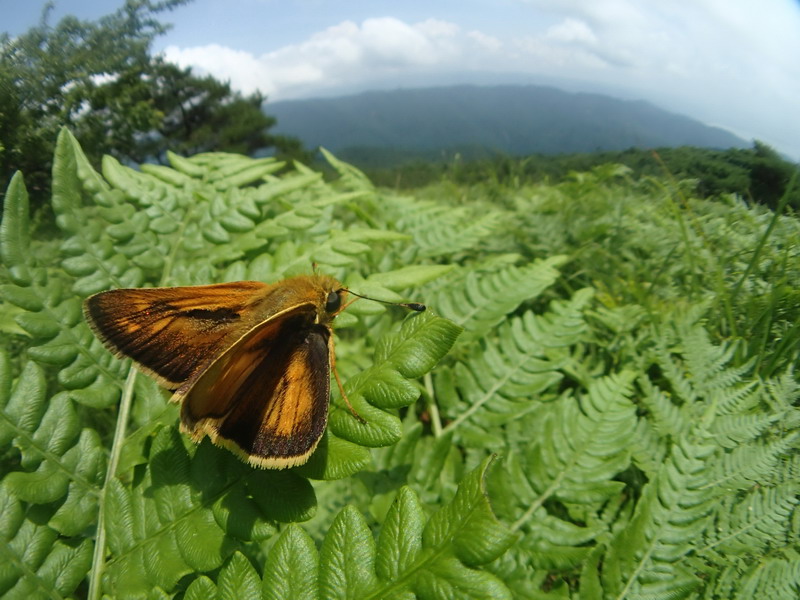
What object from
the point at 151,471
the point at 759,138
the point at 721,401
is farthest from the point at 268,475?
the point at 759,138

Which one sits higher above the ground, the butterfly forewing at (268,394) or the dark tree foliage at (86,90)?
the dark tree foliage at (86,90)

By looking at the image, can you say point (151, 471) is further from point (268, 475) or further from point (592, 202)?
point (592, 202)

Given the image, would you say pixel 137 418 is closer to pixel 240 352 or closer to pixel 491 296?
pixel 240 352

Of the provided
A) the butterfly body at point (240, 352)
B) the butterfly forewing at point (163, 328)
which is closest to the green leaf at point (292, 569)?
the butterfly body at point (240, 352)

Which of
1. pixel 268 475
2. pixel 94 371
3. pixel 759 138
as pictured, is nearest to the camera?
pixel 268 475

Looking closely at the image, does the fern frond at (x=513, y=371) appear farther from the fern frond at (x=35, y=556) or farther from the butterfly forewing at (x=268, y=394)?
the fern frond at (x=35, y=556)

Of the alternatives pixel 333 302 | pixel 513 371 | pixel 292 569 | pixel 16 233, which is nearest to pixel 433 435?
pixel 513 371
